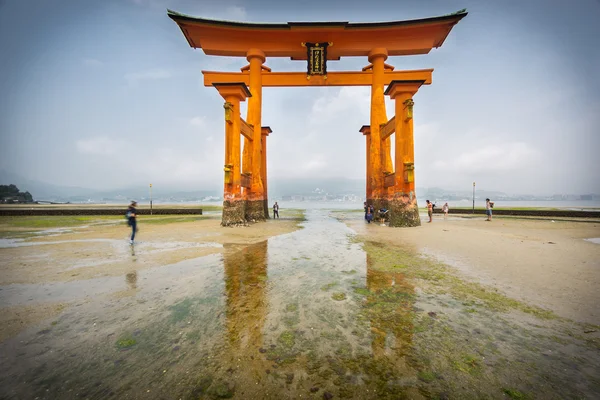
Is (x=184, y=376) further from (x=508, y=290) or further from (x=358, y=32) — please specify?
(x=358, y=32)

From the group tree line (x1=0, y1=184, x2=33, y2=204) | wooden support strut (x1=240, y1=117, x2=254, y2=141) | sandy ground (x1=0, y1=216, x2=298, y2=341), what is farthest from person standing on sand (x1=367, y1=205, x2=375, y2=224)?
tree line (x1=0, y1=184, x2=33, y2=204)

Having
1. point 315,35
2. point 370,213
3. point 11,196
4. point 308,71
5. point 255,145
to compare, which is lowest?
point 370,213

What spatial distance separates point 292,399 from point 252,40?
891 inches

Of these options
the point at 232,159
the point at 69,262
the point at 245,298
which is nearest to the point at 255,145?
the point at 232,159

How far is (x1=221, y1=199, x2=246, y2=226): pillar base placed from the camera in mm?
14258

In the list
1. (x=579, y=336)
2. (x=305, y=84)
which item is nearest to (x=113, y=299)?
(x=579, y=336)

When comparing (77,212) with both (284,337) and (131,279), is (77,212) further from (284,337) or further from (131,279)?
(284,337)

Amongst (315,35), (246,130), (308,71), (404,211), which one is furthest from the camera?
(308,71)

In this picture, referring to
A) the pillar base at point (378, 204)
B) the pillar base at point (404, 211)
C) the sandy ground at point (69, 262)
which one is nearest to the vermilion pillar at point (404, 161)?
the pillar base at point (404, 211)

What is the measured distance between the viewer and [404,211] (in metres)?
13.9

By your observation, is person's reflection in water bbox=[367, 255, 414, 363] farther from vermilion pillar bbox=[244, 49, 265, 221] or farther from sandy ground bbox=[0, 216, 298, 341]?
vermilion pillar bbox=[244, 49, 265, 221]

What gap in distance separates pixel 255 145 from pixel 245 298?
15.5 metres

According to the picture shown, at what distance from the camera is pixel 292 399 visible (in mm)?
1828

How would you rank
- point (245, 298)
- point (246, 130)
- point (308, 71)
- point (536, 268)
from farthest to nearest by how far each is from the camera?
point (308, 71) < point (246, 130) < point (536, 268) < point (245, 298)
